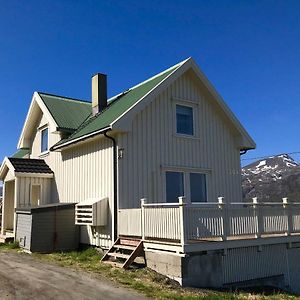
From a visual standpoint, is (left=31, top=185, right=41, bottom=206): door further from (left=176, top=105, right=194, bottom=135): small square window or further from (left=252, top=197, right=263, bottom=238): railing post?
(left=252, top=197, right=263, bottom=238): railing post

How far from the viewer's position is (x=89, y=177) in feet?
59.9

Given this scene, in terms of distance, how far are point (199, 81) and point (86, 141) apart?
5785 mm

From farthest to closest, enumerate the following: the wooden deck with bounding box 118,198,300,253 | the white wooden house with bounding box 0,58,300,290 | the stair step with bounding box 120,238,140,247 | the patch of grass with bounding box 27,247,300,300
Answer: the stair step with bounding box 120,238,140,247 < the white wooden house with bounding box 0,58,300,290 < the wooden deck with bounding box 118,198,300,253 < the patch of grass with bounding box 27,247,300,300

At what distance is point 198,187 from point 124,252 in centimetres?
531

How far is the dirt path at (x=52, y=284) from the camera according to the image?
10141 mm

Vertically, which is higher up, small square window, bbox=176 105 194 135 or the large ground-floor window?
small square window, bbox=176 105 194 135

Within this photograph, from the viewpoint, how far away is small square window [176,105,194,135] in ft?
62.4

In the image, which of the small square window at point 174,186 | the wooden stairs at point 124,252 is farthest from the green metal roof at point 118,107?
the wooden stairs at point 124,252

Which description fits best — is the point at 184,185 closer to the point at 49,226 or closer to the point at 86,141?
the point at 86,141

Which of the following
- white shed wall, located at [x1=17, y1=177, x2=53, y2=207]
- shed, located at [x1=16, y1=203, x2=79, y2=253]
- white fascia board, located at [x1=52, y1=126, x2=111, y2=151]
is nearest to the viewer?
white fascia board, located at [x1=52, y1=126, x2=111, y2=151]

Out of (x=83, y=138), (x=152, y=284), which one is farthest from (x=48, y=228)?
(x=152, y=284)

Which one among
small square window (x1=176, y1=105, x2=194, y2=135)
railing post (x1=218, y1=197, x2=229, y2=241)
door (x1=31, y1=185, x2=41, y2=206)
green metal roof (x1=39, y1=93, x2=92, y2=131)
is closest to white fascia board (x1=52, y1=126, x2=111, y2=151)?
green metal roof (x1=39, y1=93, x2=92, y2=131)

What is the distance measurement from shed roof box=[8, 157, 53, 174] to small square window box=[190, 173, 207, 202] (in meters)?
7.70

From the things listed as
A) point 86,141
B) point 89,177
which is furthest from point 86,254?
point 86,141
